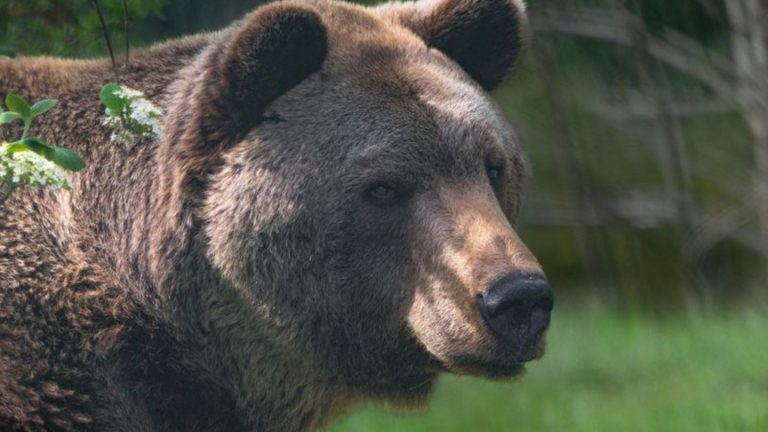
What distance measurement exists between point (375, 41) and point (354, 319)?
913 millimetres

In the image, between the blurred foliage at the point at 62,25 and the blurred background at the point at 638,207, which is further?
the blurred background at the point at 638,207

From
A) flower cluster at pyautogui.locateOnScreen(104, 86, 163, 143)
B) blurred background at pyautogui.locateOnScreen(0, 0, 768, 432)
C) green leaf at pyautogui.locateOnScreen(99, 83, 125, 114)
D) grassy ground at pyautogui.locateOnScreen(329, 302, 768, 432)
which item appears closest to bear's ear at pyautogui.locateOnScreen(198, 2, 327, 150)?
flower cluster at pyautogui.locateOnScreen(104, 86, 163, 143)

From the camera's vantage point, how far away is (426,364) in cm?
454

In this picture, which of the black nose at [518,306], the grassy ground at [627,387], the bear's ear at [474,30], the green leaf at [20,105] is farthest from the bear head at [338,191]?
the grassy ground at [627,387]

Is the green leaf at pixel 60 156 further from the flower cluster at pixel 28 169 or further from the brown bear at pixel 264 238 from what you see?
the brown bear at pixel 264 238

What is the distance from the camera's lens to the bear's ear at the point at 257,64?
4500 millimetres

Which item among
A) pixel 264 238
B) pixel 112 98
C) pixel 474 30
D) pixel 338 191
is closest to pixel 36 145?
pixel 112 98

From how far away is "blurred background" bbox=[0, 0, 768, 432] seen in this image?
7281mm

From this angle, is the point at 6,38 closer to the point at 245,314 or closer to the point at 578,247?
the point at 245,314

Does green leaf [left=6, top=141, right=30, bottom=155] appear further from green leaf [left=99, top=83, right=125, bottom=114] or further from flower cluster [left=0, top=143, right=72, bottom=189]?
green leaf [left=99, top=83, right=125, bottom=114]

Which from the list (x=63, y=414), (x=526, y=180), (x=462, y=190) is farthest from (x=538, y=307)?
(x=63, y=414)

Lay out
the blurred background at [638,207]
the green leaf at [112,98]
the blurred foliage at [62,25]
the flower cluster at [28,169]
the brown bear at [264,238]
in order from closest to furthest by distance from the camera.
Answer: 1. the flower cluster at [28,169]
2. the green leaf at [112,98]
3. the brown bear at [264,238]
4. the blurred foliage at [62,25]
5. the blurred background at [638,207]

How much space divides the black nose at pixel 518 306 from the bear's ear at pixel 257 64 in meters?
0.99

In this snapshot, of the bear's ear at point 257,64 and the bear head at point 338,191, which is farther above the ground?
the bear's ear at point 257,64
